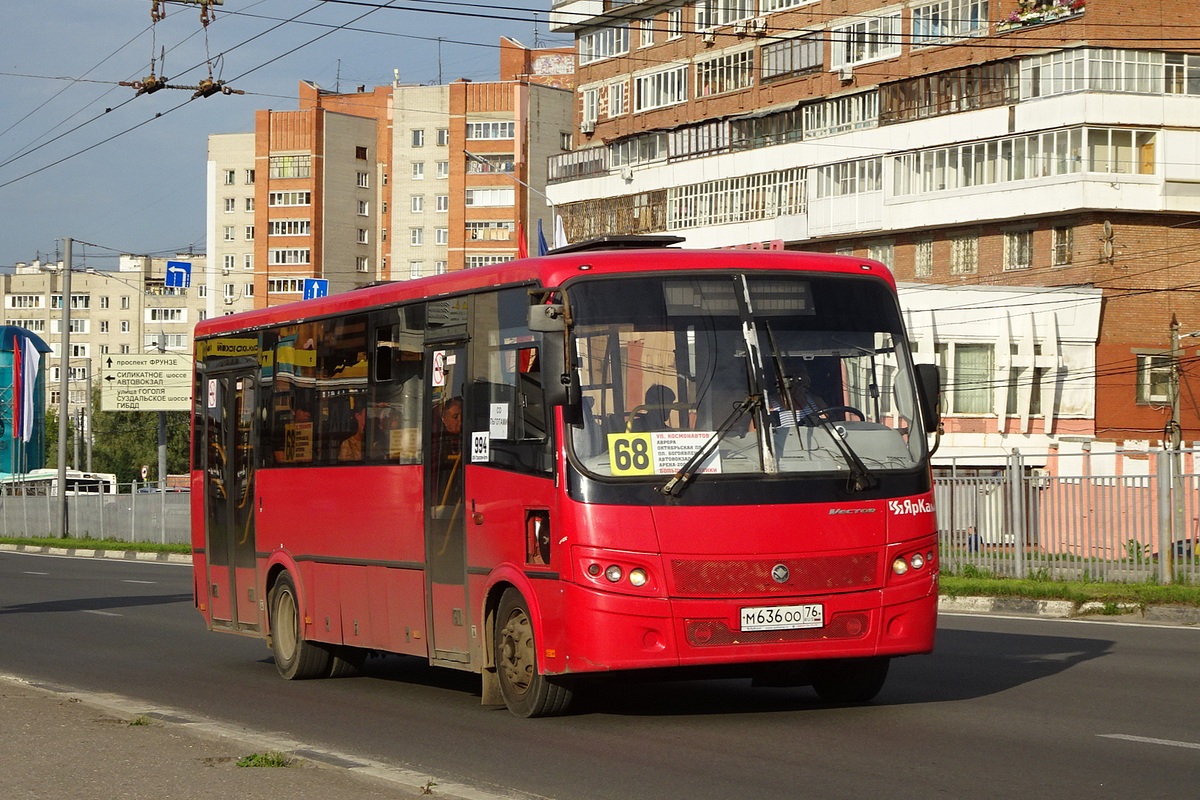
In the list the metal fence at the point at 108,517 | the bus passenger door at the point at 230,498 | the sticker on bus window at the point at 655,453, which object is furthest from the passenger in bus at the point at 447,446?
the metal fence at the point at 108,517

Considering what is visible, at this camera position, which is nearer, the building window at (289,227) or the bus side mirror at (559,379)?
the bus side mirror at (559,379)

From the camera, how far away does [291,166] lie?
122 metres

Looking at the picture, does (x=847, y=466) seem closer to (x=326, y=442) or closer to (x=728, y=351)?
(x=728, y=351)

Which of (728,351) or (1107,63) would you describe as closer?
(728,351)

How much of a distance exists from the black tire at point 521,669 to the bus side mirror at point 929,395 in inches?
107

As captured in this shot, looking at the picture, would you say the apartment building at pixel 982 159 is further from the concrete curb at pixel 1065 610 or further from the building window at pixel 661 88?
the concrete curb at pixel 1065 610

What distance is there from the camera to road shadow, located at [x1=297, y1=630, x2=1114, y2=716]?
11.3 m

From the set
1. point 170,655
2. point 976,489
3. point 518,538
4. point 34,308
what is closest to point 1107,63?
point 976,489

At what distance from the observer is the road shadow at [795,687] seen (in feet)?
37.1

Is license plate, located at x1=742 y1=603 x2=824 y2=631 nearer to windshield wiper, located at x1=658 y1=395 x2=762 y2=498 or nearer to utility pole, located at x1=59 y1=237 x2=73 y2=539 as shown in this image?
windshield wiper, located at x1=658 y1=395 x2=762 y2=498

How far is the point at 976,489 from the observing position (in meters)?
25.1

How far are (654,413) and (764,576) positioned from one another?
1.13 m

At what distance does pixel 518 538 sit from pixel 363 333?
3.25m

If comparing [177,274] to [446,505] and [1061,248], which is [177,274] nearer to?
[1061,248]
